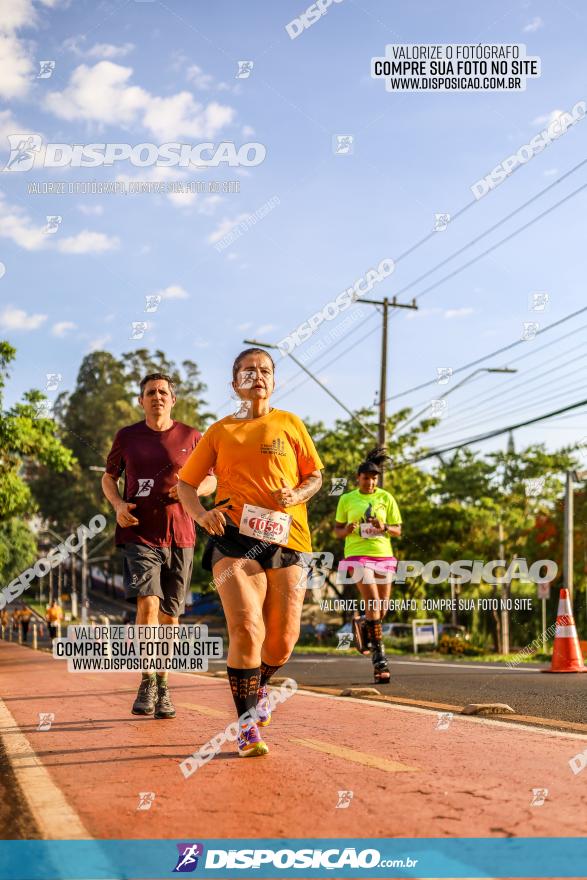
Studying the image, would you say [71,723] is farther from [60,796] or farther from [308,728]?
[60,796]

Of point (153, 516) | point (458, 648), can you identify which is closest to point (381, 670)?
point (153, 516)

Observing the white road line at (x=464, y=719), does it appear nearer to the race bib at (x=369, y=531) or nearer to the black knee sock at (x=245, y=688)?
the black knee sock at (x=245, y=688)

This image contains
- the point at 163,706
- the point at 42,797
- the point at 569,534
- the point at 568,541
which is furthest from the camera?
the point at 569,534

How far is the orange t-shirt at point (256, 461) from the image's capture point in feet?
15.9

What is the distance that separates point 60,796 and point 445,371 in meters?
22.8

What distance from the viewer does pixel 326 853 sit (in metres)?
2.70

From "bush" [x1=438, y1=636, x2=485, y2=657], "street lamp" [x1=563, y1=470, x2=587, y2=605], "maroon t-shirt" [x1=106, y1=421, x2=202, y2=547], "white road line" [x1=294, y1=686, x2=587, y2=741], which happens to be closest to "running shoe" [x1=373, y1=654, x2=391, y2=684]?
"white road line" [x1=294, y1=686, x2=587, y2=741]

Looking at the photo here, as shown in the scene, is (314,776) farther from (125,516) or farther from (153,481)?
(153,481)

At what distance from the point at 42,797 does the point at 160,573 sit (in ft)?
9.96

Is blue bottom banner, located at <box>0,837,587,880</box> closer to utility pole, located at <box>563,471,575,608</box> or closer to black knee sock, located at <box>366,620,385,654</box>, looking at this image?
black knee sock, located at <box>366,620,385,654</box>

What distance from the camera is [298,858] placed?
8.77ft

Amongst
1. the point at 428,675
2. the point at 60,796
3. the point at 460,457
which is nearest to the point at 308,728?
the point at 60,796

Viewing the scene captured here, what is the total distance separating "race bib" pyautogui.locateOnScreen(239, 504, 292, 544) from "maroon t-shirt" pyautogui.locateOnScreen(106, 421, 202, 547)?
187 cm

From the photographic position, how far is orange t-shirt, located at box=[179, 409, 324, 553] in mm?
4840
